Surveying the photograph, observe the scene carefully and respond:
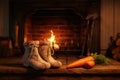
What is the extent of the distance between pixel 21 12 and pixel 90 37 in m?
1.09

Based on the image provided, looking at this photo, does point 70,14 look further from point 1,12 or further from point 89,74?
point 89,74

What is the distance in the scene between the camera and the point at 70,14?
14.5 ft

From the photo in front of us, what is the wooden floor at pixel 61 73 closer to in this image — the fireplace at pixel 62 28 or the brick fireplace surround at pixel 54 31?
the brick fireplace surround at pixel 54 31

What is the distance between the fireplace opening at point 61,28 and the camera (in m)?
4.41

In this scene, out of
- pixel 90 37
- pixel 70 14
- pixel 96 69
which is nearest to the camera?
pixel 96 69

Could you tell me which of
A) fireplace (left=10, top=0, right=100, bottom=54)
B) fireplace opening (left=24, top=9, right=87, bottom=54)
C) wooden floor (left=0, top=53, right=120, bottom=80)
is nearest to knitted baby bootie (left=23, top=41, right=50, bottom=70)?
wooden floor (left=0, top=53, right=120, bottom=80)

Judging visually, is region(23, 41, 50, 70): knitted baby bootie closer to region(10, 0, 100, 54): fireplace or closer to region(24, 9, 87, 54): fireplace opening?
region(10, 0, 100, 54): fireplace

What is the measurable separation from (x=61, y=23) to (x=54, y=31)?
17cm

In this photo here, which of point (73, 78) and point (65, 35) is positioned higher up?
point (65, 35)

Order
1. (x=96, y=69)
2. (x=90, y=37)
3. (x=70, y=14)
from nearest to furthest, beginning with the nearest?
(x=96, y=69) → (x=90, y=37) → (x=70, y=14)

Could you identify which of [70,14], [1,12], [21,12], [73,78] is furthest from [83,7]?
[73,78]

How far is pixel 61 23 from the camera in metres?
4.43

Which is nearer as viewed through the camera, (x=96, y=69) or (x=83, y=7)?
(x=96, y=69)

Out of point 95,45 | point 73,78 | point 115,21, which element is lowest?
point 73,78
